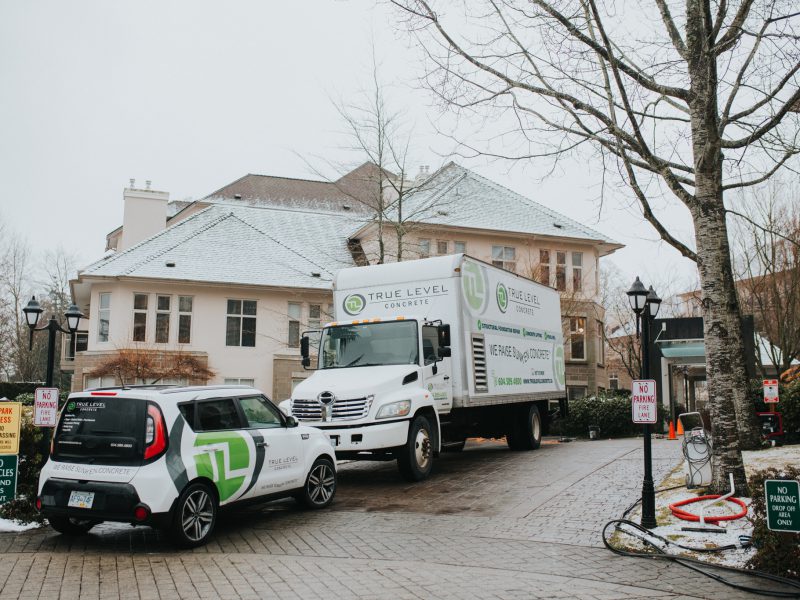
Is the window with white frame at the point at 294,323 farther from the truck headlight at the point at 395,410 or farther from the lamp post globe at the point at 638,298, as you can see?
the lamp post globe at the point at 638,298

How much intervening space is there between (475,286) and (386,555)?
7.63 metres

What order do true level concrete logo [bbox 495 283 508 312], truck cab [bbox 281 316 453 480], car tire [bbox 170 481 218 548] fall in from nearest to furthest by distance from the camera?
car tire [bbox 170 481 218 548] → truck cab [bbox 281 316 453 480] → true level concrete logo [bbox 495 283 508 312]

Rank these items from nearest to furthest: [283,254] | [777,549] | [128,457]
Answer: [777,549] < [128,457] < [283,254]

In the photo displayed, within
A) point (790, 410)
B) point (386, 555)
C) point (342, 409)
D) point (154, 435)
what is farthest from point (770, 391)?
point (154, 435)

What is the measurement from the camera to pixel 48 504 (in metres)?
8.45

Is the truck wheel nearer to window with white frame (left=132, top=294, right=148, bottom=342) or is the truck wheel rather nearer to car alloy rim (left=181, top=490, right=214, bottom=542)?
car alloy rim (left=181, top=490, right=214, bottom=542)

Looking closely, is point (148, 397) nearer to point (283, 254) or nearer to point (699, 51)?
point (699, 51)

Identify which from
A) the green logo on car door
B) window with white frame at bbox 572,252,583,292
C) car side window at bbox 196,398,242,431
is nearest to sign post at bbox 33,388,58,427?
car side window at bbox 196,398,242,431

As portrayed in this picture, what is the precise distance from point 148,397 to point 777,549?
6501 mm

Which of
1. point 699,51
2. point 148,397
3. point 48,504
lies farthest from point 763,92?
point 48,504

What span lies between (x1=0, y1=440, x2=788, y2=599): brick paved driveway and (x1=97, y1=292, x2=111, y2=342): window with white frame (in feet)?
76.8

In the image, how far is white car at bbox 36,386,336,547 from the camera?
8125 millimetres

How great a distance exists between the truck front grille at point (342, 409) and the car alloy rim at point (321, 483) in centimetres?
147

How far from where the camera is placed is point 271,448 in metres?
9.86
